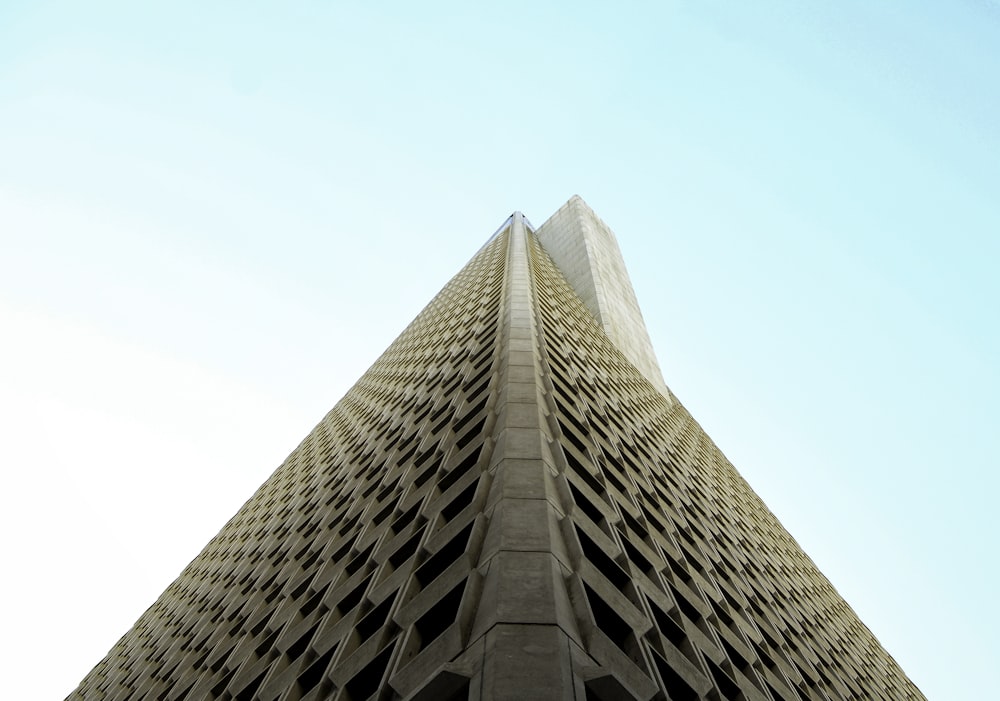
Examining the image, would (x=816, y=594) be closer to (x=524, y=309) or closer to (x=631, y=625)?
(x=524, y=309)

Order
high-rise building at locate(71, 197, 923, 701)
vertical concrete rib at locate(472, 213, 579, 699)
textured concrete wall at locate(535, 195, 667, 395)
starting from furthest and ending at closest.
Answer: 1. textured concrete wall at locate(535, 195, 667, 395)
2. high-rise building at locate(71, 197, 923, 701)
3. vertical concrete rib at locate(472, 213, 579, 699)

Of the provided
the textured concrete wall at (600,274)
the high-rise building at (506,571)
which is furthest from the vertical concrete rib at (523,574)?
the textured concrete wall at (600,274)

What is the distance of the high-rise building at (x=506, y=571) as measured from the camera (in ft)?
29.1

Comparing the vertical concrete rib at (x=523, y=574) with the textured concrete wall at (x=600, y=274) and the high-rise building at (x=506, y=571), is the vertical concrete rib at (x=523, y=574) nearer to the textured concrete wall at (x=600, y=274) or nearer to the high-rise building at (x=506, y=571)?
the high-rise building at (x=506, y=571)

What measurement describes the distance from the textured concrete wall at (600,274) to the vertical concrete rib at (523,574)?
4203 cm

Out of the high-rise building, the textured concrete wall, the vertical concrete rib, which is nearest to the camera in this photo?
the vertical concrete rib

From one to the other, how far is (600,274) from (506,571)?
60.5 m

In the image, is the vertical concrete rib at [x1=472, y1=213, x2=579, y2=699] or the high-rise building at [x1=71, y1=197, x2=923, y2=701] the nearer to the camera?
the vertical concrete rib at [x1=472, y1=213, x2=579, y2=699]

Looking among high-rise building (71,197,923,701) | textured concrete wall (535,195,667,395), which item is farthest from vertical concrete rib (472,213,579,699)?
textured concrete wall (535,195,667,395)

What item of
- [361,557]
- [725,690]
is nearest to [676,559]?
[725,690]

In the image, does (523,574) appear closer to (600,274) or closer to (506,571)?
(506,571)

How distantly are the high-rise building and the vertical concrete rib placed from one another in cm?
3

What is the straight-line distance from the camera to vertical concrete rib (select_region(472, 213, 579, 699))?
24.6ft

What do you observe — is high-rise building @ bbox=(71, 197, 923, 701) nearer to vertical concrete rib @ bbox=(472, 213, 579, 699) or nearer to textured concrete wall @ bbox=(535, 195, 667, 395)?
vertical concrete rib @ bbox=(472, 213, 579, 699)
